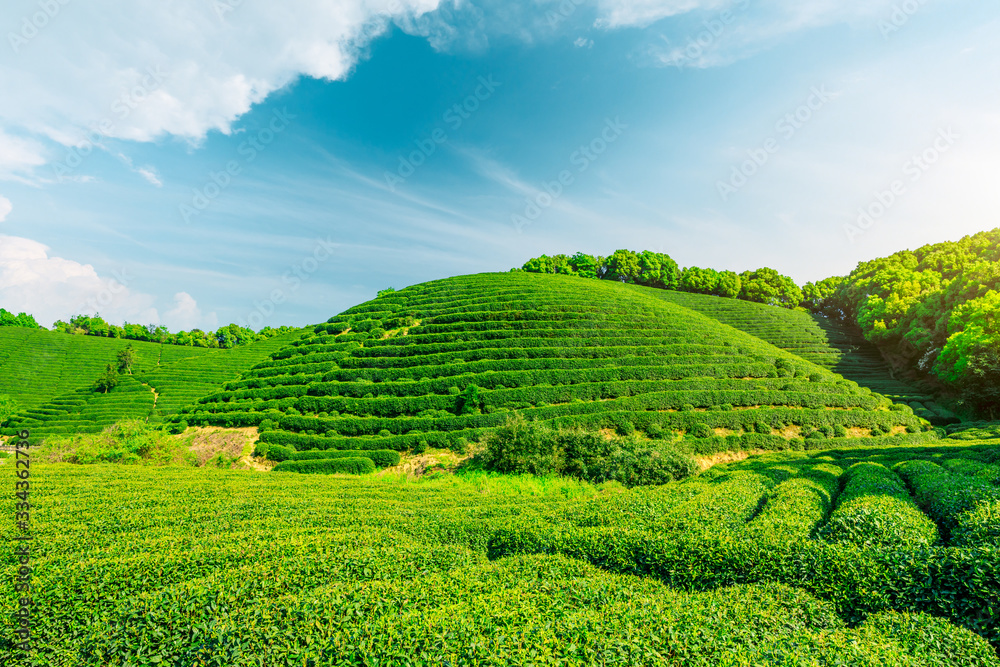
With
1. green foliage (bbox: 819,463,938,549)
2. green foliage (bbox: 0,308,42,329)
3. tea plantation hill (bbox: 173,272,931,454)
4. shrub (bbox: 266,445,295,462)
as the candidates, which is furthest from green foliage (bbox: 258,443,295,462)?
green foliage (bbox: 0,308,42,329)

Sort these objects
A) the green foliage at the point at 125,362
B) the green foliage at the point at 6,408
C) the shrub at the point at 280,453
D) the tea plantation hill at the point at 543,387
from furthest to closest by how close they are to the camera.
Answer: the green foliage at the point at 125,362 → the green foliage at the point at 6,408 → the tea plantation hill at the point at 543,387 → the shrub at the point at 280,453

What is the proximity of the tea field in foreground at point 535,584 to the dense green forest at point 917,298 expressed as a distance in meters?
27.5

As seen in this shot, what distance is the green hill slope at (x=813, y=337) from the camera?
137 ft

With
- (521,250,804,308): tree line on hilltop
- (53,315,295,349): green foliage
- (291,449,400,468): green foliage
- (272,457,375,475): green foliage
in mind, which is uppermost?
(521,250,804,308): tree line on hilltop

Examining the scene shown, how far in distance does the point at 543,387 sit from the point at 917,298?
4054 cm

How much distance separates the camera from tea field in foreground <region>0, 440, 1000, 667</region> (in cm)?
493

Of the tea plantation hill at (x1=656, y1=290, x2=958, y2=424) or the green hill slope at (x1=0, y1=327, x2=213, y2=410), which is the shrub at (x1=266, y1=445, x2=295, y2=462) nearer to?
the green hill slope at (x1=0, y1=327, x2=213, y2=410)

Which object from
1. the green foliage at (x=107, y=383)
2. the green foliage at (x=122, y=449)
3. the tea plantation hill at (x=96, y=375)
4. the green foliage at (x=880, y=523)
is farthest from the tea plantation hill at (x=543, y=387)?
the green foliage at (x=107, y=383)

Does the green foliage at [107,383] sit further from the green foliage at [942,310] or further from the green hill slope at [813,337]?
the green foliage at [942,310]

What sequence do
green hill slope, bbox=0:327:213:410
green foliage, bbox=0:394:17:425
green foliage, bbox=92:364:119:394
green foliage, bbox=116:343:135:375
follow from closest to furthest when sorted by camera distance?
green foliage, bbox=0:394:17:425 → green foliage, bbox=92:364:119:394 → green foliage, bbox=116:343:135:375 → green hill slope, bbox=0:327:213:410

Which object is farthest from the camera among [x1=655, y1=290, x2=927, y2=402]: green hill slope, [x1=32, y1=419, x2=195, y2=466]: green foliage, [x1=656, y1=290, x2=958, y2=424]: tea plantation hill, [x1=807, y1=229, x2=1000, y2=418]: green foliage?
[x1=655, y1=290, x2=927, y2=402]: green hill slope

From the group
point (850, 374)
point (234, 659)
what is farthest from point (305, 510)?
point (850, 374)

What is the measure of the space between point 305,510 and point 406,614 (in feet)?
29.8

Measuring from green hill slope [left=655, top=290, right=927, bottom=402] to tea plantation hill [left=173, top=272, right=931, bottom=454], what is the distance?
27.4 feet
